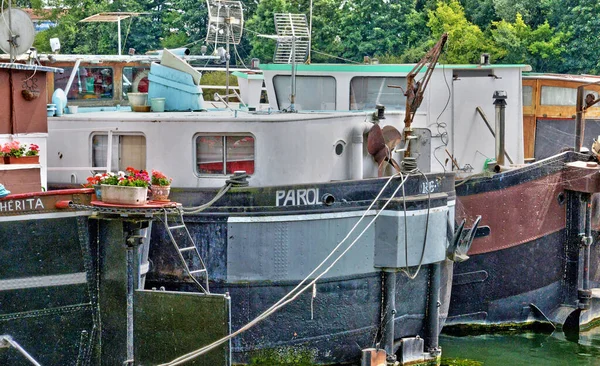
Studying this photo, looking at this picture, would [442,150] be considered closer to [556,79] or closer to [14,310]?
[556,79]

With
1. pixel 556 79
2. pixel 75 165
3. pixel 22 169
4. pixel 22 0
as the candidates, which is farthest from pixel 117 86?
pixel 22 0

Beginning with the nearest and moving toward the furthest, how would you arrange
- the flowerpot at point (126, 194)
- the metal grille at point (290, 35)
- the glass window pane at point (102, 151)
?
the flowerpot at point (126, 194)
the glass window pane at point (102, 151)
the metal grille at point (290, 35)

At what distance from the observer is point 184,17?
49.6 m

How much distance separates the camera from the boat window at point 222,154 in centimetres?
1689

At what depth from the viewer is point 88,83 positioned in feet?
68.4

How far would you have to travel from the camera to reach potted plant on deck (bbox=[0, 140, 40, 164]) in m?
15.7

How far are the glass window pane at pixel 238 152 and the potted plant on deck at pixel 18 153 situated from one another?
8.71 feet

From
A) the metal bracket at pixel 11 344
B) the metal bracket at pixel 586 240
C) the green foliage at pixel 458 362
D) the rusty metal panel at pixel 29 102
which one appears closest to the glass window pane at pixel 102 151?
the rusty metal panel at pixel 29 102

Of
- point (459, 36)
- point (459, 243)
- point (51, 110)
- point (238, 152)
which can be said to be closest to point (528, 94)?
point (459, 243)

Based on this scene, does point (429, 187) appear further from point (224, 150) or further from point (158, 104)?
point (158, 104)

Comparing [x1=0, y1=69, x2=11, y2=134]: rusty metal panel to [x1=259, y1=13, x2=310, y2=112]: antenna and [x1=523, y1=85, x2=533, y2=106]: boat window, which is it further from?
[x1=523, y1=85, x2=533, y2=106]: boat window

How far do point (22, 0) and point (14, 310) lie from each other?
42749mm

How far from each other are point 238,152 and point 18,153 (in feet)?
10.1

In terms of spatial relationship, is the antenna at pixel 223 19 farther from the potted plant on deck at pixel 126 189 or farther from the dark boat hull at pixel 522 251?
the potted plant on deck at pixel 126 189
